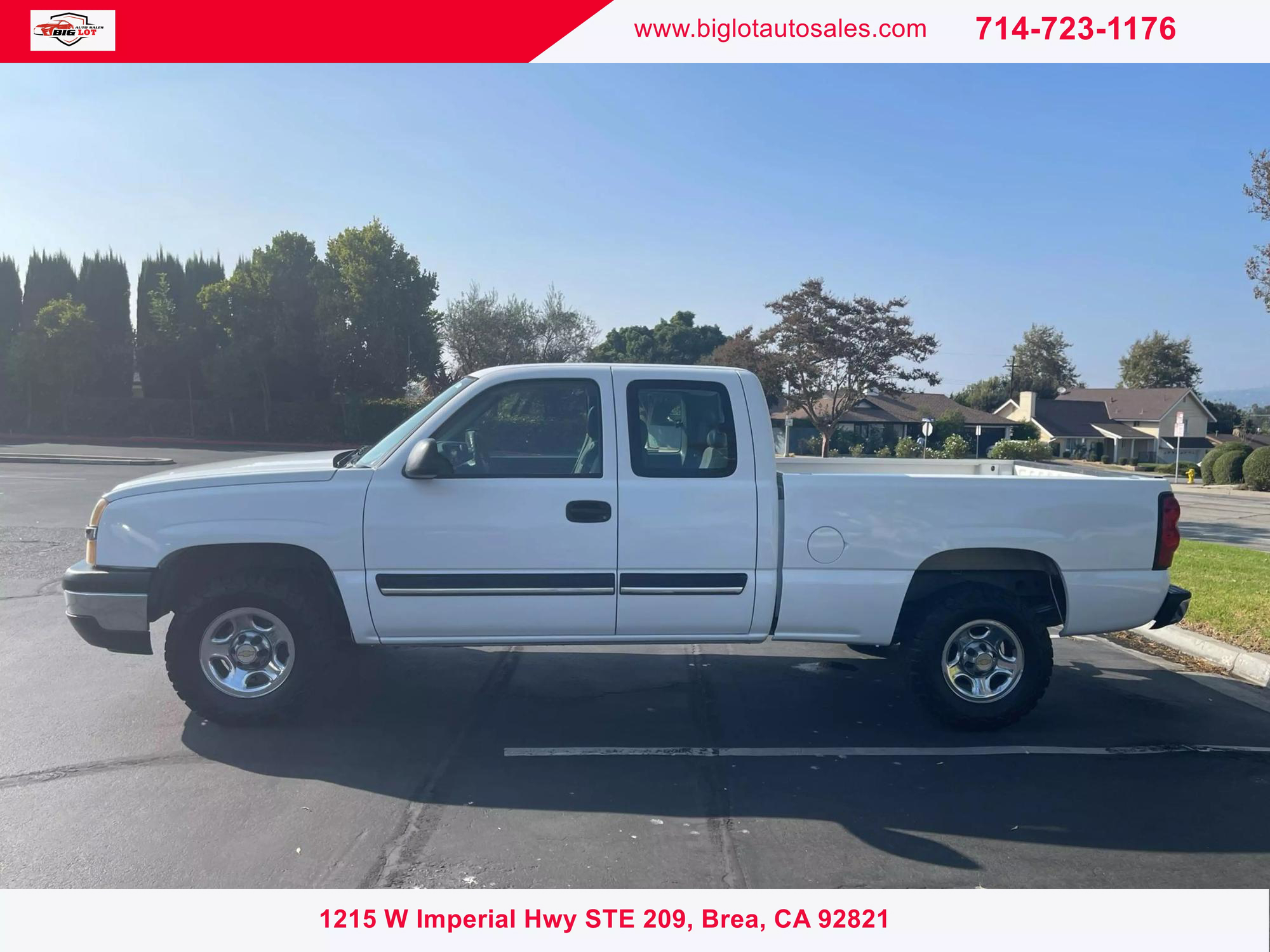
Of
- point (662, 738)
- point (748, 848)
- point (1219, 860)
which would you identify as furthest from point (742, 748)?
point (1219, 860)

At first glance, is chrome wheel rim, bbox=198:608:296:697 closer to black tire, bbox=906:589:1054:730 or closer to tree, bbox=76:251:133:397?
black tire, bbox=906:589:1054:730

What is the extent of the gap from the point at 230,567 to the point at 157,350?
141ft

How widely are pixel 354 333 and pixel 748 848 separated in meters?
38.1

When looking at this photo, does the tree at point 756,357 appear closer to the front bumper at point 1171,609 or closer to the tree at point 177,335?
the tree at point 177,335

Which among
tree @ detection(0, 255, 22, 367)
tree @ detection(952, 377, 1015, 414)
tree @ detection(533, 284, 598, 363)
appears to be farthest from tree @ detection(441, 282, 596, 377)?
tree @ detection(952, 377, 1015, 414)

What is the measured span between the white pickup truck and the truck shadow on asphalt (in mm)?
476

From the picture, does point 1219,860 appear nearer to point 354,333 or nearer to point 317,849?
point 317,849

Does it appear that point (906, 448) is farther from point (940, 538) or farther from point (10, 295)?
point (10, 295)

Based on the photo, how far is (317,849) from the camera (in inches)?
154

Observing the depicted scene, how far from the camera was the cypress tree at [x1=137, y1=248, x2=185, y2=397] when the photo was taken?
42.8 m

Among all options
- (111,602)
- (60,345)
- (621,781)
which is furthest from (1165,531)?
(60,345)

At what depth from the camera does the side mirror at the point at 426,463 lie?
492cm

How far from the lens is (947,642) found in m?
5.39

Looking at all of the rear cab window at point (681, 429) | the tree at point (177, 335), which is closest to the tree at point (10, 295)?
the tree at point (177, 335)
